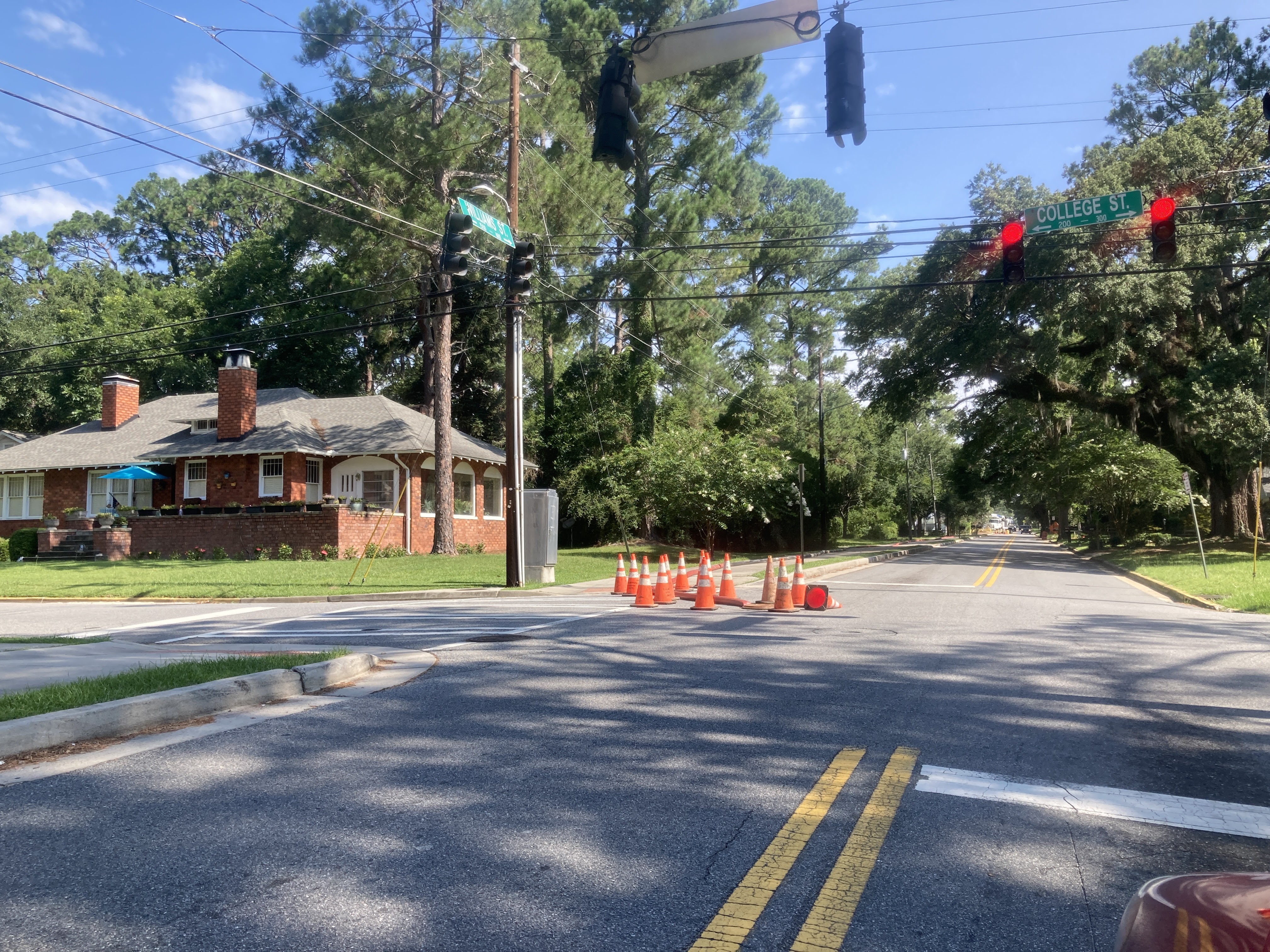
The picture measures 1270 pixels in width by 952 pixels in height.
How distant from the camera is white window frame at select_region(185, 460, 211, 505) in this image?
3125 cm

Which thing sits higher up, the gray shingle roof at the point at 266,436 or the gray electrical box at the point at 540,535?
the gray shingle roof at the point at 266,436

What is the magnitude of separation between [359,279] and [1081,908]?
91.6ft

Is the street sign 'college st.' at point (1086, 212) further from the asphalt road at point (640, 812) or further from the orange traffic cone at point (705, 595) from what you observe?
the asphalt road at point (640, 812)

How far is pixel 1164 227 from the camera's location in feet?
47.3

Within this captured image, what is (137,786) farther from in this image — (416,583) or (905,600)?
(416,583)

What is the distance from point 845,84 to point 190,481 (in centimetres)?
2820

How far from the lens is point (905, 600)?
1580cm

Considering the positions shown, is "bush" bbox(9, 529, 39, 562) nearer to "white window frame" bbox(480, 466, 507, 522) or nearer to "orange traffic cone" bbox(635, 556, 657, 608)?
"white window frame" bbox(480, 466, 507, 522)

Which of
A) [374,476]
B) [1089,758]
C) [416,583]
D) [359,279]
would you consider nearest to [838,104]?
[1089,758]

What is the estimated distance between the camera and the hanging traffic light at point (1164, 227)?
14.4 m

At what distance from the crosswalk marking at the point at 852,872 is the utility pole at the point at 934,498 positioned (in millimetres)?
85188

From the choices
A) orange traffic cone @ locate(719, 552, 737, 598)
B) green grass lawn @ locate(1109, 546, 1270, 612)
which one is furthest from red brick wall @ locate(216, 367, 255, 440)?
green grass lawn @ locate(1109, 546, 1270, 612)

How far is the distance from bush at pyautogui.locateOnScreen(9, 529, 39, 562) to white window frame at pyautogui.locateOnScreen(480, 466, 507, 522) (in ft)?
47.8

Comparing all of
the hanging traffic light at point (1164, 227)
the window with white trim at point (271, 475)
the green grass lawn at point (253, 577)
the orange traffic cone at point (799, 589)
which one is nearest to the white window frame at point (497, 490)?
the green grass lawn at point (253, 577)
